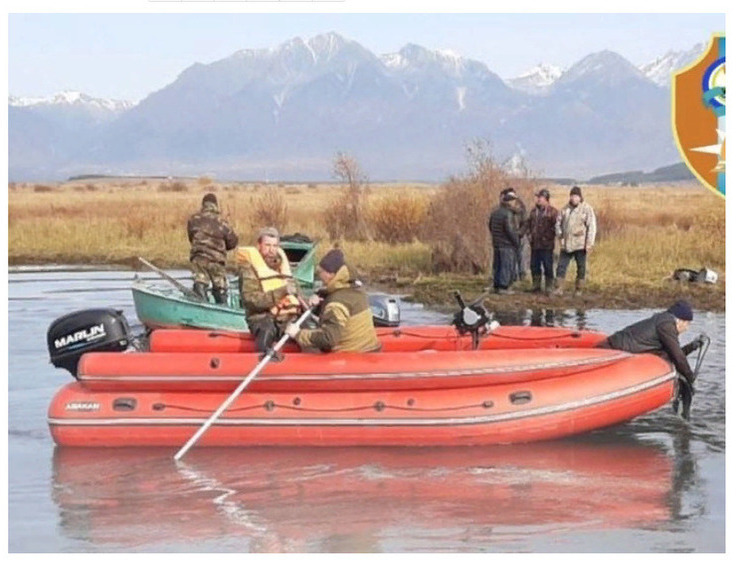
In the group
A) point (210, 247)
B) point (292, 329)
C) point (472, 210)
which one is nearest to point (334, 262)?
point (292, 329)

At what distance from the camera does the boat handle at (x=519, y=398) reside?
10023mm

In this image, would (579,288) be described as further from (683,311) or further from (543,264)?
(683,311)

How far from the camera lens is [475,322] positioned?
1075 centimetres

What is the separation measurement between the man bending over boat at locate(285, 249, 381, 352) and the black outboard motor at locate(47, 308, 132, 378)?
1439 millimetres

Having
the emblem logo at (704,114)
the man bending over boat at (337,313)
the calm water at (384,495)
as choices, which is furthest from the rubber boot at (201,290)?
the emblem logo at (704,114)

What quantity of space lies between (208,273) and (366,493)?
220 inches

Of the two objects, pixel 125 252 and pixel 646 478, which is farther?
pixel 125 252

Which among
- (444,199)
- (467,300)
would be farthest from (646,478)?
(444,199)

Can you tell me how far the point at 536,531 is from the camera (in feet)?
26.0
